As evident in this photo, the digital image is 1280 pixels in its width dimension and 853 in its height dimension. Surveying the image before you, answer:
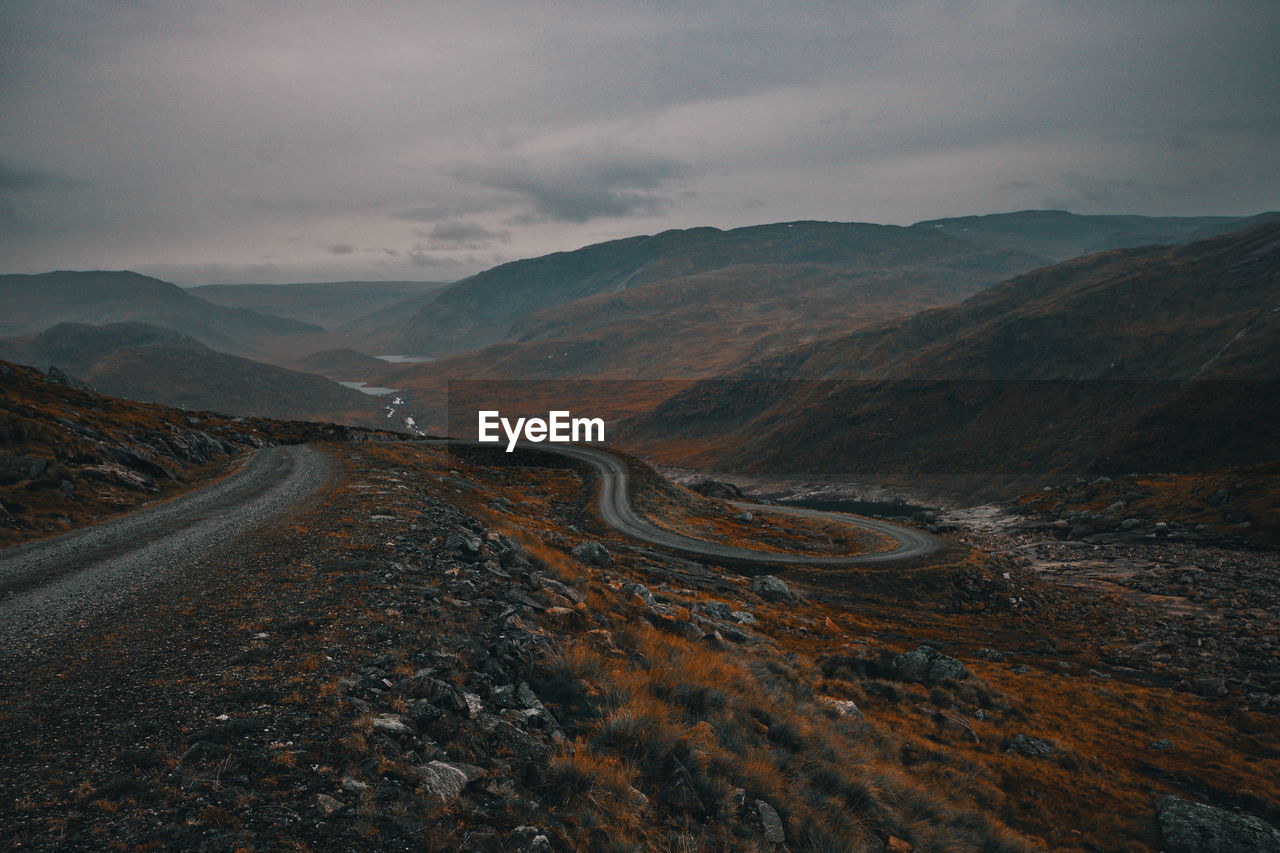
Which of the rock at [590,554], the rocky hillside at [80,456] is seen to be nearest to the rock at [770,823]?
the rock at [590,554]

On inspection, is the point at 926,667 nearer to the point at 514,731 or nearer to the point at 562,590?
the point at 562,590

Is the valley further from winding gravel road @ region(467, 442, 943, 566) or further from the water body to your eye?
the water body

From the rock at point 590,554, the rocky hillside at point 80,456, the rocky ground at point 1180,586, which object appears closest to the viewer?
the rocky hillside at point 80,456

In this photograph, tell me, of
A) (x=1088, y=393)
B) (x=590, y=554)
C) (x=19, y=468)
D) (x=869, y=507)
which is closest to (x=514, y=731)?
(x=590, y=554)

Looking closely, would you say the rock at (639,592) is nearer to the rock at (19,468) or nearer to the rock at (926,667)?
the rock at (926,667)

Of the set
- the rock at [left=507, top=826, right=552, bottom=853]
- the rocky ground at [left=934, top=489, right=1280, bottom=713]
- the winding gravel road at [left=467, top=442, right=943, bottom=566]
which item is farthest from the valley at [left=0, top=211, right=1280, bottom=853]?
the winding gravel road at [left=467, top=442, right=943, bottom=566]

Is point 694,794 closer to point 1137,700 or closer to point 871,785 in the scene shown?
point 871,785

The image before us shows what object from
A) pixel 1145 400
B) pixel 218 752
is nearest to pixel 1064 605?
pixel 218 752
